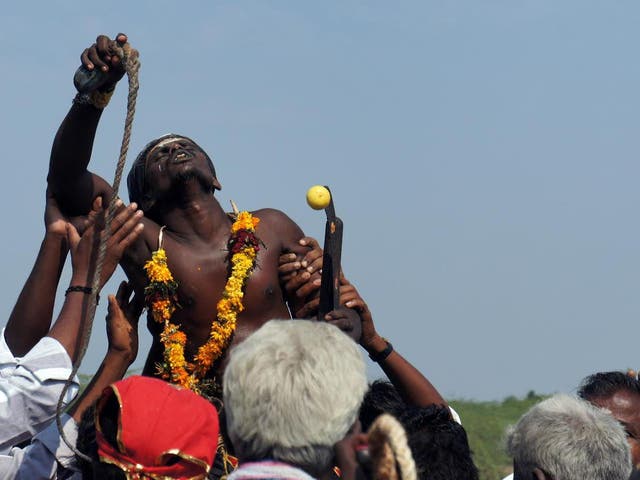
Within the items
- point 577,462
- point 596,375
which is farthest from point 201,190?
point 577,462

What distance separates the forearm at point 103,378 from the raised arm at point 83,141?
2.88 feet

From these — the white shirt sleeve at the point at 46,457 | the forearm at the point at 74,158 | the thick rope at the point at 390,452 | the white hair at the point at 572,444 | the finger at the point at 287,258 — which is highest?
the forearm at the point at 74,158

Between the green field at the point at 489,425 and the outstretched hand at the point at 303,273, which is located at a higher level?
the outstretched hand at the point at 303,273

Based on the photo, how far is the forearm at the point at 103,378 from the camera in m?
4.05

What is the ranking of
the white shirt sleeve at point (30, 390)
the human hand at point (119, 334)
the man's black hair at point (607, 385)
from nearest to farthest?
the white shirt sleeve at point (30, 390) < the human hand at point (119, 334) < the man's black hair at point (607, 385)

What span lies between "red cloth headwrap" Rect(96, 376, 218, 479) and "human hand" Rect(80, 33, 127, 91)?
1.52 m

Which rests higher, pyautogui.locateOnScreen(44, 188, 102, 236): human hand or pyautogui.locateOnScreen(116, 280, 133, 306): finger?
pyautogui.locateOnScreen(44, 188, 102, 236): human hand

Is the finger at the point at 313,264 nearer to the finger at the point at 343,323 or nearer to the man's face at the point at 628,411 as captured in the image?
the finger at the point at 343,323

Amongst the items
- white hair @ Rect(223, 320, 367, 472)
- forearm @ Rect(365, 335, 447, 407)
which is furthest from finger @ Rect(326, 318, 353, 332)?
white hair @ Rect(223, 320, 367, 472)

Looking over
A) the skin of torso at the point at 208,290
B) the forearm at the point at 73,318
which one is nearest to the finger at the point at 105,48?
the forearm at the point at 73,318

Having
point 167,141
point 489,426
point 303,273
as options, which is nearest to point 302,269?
point 303,273

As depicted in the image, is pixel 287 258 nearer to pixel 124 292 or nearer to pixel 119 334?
pixel 124 292

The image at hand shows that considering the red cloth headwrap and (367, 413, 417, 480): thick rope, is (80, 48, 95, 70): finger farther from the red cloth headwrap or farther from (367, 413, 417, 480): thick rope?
(367, 413, 417, 480): thick rope

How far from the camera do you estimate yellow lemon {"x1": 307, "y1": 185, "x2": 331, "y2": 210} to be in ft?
16.3
